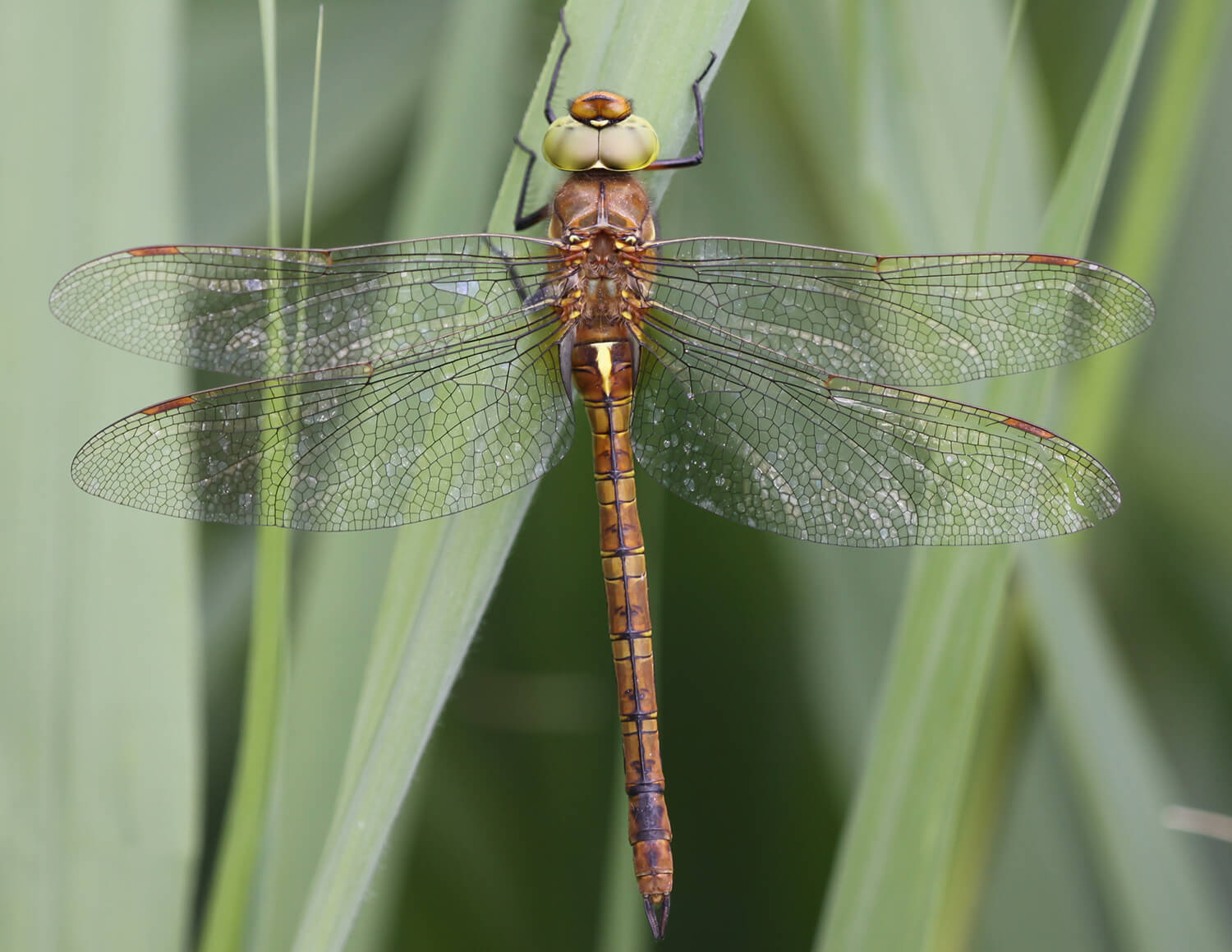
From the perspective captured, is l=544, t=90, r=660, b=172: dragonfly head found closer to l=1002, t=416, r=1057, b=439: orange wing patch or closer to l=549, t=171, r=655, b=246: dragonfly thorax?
l=549, t=171, r=655, b=246: dragonfly thorax

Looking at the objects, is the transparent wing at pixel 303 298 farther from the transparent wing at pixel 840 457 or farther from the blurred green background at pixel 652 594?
the transparent wing at pixel 840 457

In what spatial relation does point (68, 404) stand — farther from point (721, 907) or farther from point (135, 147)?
point (721, 907)

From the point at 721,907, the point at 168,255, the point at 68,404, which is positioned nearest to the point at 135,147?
the point at 168,255

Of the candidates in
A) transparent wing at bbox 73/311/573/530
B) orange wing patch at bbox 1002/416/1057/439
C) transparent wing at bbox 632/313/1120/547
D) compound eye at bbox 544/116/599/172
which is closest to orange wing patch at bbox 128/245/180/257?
transparent wing at bbox 73/311/573/530

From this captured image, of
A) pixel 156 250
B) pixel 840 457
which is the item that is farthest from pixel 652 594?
pixel 156 250

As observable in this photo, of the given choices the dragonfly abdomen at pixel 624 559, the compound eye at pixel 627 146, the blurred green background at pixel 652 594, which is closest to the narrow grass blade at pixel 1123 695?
the blurred green background at pixel 652 594

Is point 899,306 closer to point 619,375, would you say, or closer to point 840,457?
point 840,457

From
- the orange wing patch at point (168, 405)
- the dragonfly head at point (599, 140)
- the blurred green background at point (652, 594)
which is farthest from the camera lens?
the dragonfly head at point (599, 140)

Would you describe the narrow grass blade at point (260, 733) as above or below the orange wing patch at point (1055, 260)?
below
